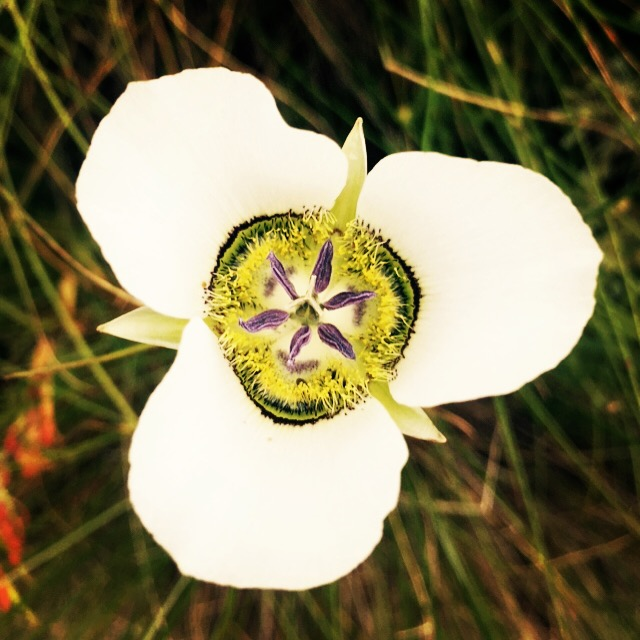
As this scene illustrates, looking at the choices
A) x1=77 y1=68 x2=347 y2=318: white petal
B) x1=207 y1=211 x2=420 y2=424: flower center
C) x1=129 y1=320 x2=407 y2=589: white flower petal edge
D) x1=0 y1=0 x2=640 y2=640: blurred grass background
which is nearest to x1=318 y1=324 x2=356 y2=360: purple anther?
x1=207 y1=211 x2=420 y2=424: flower center

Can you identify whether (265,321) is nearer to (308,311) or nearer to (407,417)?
(308,311)

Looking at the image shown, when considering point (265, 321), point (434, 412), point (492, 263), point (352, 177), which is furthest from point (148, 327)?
point (434, 412)

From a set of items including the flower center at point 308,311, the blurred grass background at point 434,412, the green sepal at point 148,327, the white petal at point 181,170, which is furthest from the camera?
the blurred grass background at point 434,412

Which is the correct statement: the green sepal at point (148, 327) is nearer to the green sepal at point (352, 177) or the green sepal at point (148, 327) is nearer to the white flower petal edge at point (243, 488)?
the white flower petal edge at point (243, 488)

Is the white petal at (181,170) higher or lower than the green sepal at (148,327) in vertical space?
higher

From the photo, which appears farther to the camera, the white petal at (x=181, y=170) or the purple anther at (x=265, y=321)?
the purple anther at (x=265, y=321)

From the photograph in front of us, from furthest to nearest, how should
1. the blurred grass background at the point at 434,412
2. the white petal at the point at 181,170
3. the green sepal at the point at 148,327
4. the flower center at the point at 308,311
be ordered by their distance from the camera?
1. the blurred grass background at the point at 434,412
2. the flower center at the point at 308,311
3. the green sepal at the point at 148,327
4. the white petal at the point at 181,170

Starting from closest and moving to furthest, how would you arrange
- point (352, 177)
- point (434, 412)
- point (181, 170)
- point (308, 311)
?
point (181, 170) < point (352, 177) < point (308, 311) < point (434, 412)

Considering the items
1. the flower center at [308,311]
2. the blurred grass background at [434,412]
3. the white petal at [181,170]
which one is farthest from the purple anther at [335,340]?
the blurred grass background at [434,412]
